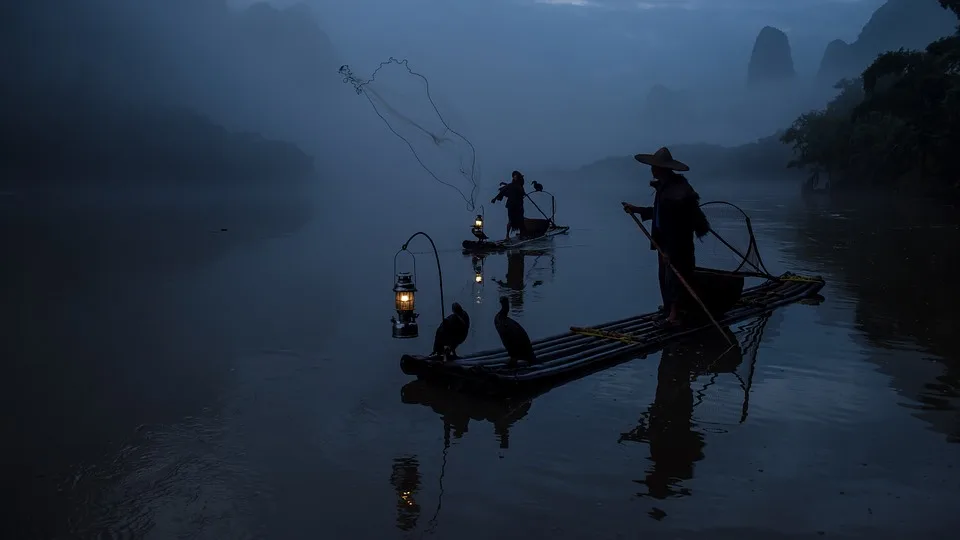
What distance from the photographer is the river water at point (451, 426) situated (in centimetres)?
431

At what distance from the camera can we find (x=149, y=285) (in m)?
13.2

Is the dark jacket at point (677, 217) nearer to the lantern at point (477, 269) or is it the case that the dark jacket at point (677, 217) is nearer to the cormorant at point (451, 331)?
the cormorant at point (451, 331)

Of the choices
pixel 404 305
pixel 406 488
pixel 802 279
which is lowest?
pixel 406 488

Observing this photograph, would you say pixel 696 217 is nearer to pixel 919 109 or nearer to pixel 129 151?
pixel 919 109

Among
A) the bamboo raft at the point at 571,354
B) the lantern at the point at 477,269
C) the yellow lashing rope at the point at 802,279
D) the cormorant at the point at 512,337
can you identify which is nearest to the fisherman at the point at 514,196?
the lantern at the point at 477,269

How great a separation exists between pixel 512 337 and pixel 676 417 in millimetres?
1596

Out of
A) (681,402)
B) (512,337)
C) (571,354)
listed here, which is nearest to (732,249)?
(571,354)

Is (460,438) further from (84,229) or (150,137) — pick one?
(150,137)

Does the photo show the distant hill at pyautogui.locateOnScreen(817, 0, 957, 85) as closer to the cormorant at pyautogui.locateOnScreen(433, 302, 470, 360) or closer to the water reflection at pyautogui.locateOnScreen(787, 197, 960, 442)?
the water reflection at pyautogui.locateOnScreen(787, 197, 960, 442)

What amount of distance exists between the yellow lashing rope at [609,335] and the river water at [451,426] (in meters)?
0.38

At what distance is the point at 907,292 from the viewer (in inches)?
461

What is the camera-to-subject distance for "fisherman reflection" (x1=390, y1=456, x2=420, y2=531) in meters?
4.26

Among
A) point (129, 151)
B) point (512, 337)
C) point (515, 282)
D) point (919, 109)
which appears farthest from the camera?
point (129, 151)

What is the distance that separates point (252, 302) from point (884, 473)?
930 centimetres
